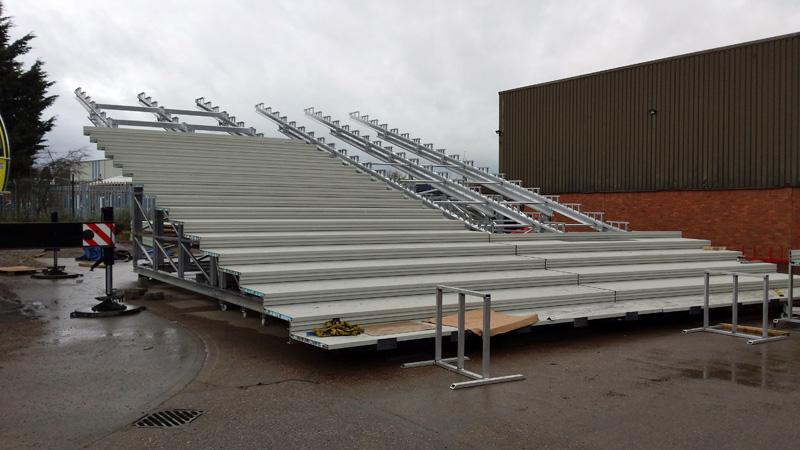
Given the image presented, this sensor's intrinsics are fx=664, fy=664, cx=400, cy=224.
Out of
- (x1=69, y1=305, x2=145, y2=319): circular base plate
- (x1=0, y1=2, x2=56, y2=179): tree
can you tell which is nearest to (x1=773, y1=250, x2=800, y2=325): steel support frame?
(x1=69, y1=305, x2=145, y2=319): circular base plate

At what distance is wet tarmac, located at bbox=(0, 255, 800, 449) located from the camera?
17.4 feet

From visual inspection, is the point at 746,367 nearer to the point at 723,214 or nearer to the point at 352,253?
the point at 352,253

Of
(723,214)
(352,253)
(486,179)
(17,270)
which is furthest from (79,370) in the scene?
(723,214)

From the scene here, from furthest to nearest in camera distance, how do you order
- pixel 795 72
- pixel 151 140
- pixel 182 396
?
pixel 795 72
pixel 151 140
pixel 182 396

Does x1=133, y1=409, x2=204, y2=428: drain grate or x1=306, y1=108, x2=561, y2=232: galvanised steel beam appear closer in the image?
x1=133, y1=409, x2=204, y2=428: drain grate

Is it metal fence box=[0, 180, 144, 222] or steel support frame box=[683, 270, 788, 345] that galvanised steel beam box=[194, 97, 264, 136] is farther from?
steel support frame box=[683, 270, 788, 345]

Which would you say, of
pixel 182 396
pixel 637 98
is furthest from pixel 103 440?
pixel 637 98

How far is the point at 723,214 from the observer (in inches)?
784

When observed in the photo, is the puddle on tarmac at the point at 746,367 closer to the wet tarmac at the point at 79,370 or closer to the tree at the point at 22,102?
the wet tarmac at the point at 79,370

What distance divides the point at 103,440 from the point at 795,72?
19488 mm

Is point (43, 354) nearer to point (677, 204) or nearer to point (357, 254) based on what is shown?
point (357, 254)

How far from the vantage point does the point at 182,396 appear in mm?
6375

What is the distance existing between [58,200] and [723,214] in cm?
2409

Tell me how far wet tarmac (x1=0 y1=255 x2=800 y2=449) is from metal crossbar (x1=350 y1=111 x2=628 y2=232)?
752cm
